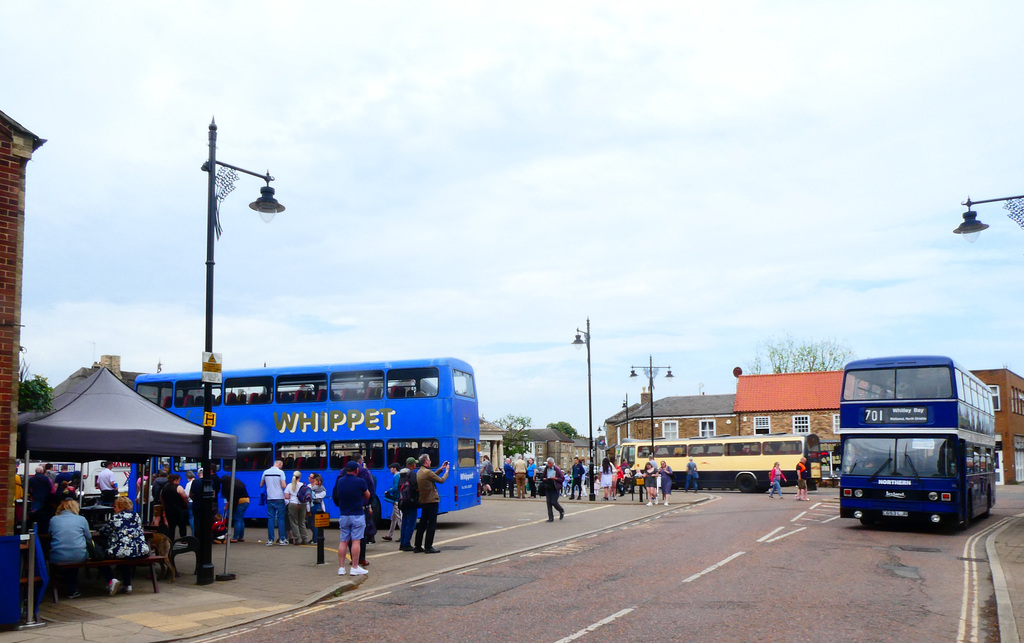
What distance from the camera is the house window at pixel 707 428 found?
64.6 m

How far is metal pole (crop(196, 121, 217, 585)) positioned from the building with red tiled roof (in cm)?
4709

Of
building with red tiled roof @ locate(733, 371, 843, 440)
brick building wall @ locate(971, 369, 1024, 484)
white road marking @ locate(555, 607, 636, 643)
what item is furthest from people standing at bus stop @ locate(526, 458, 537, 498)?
brick building wall @ locate(971, 369, 1024, 484)

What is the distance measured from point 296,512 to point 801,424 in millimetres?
43629

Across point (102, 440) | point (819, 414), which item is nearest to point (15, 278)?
point (102, 440)

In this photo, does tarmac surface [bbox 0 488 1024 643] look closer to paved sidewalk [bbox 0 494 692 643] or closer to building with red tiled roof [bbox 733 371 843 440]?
paved sidewalk [bbox 0 494 692 643]

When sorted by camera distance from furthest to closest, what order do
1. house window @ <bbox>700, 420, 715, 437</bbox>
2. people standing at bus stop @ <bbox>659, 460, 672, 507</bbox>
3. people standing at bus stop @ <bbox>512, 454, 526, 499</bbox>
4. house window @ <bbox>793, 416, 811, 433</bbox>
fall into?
house window @ <bbox>700, 420, 715, 437</bbox>
house window @ <bbox>793, 416, 811, 433</bbox>
people standing at bus stop @ <bbox>512, 454, 526, 499</bbox>
people standing at bus stop @ <bbox>659, 460, 672, 507</bbox>

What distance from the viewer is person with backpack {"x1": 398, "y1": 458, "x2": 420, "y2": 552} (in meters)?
14.6

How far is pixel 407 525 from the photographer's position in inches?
591

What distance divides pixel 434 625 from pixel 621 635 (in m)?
1.98

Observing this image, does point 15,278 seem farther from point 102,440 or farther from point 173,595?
point 173,595

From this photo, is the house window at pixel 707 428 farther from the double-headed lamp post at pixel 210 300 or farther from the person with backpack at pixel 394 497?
the double-headed lamp post at pixel 210 300

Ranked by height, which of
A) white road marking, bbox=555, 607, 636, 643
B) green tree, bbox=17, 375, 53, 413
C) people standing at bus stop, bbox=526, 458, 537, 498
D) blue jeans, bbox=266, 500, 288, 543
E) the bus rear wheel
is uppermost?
green tree, bbox=17, 375, 53, 413

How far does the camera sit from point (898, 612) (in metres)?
9.00

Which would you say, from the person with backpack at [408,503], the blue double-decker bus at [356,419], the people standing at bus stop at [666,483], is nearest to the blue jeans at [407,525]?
the person with backpack at [408,503]
